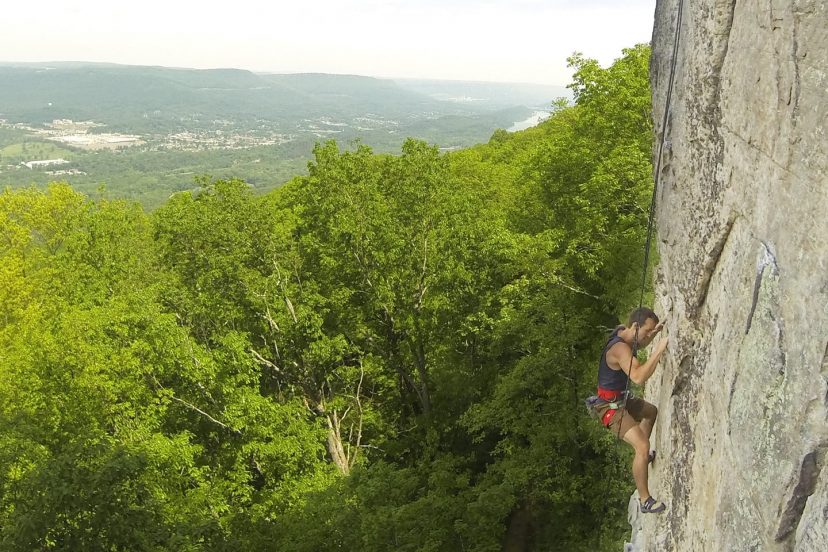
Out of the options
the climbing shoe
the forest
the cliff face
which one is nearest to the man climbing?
the climbing shoe

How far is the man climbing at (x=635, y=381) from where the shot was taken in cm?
653

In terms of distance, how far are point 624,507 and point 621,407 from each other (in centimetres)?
784

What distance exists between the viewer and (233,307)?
57.9ft

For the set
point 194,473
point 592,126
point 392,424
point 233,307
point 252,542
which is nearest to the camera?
point 252,542

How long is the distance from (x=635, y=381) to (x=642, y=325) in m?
0.73

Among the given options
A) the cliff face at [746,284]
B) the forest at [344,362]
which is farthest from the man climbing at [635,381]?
the forest at [344,362]

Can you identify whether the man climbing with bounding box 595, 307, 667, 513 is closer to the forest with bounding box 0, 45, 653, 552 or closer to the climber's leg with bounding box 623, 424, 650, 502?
the climber's leg with bounding box 623, 424, 650, 502

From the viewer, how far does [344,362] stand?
2127 cm

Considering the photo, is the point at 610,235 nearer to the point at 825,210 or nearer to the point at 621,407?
the point at 621,407

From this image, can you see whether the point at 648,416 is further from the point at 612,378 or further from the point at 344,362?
the point at 344,362

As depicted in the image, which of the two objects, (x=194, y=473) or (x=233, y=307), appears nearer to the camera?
(x=194, y=473)

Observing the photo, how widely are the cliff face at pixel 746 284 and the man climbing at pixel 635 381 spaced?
27 centimetres

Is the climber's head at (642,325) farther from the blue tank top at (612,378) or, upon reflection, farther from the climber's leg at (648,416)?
the climber's leg at (648,416)

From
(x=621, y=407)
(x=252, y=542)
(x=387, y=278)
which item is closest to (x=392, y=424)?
(x=387, y=278)
